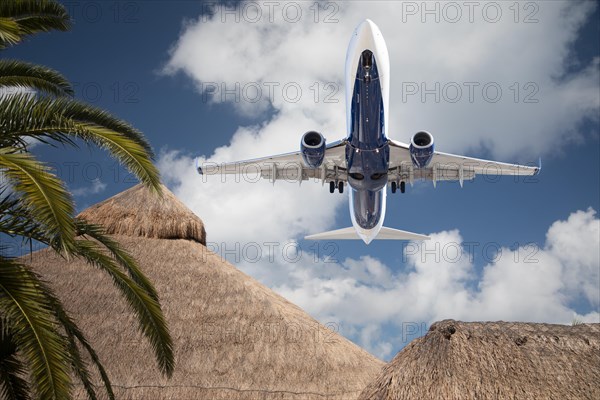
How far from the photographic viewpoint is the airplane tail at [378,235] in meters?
30.8

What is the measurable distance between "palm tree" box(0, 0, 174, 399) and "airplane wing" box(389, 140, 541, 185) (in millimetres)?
14337

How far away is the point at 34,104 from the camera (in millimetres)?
10094

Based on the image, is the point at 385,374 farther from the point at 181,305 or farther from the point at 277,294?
the point at 277,294

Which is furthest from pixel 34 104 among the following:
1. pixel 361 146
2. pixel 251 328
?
pixel 251 328

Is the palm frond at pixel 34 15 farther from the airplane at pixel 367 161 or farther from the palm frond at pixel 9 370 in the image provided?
the airplane at pixel 367 161

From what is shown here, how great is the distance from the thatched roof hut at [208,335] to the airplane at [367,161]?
16.2ft

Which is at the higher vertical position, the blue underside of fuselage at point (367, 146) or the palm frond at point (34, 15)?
the blue underside of fuselage at point (367, 146)

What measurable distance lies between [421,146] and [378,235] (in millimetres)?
10805

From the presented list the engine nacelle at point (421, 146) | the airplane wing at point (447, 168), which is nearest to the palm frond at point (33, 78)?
the engine nacelle at point (421, 146)

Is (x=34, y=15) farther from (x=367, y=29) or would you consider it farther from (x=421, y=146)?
(x=421, y=146)

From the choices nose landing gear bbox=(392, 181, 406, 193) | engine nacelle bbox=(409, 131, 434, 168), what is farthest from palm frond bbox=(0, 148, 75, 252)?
nose landing gear bbox=(392, 181, 406, 193)

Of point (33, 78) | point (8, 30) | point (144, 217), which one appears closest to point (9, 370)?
point (33, 78)

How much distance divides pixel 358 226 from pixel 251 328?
680cm

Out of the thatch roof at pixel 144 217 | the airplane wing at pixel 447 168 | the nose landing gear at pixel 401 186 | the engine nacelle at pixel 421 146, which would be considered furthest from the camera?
the thatch roof at pixel 144 217
